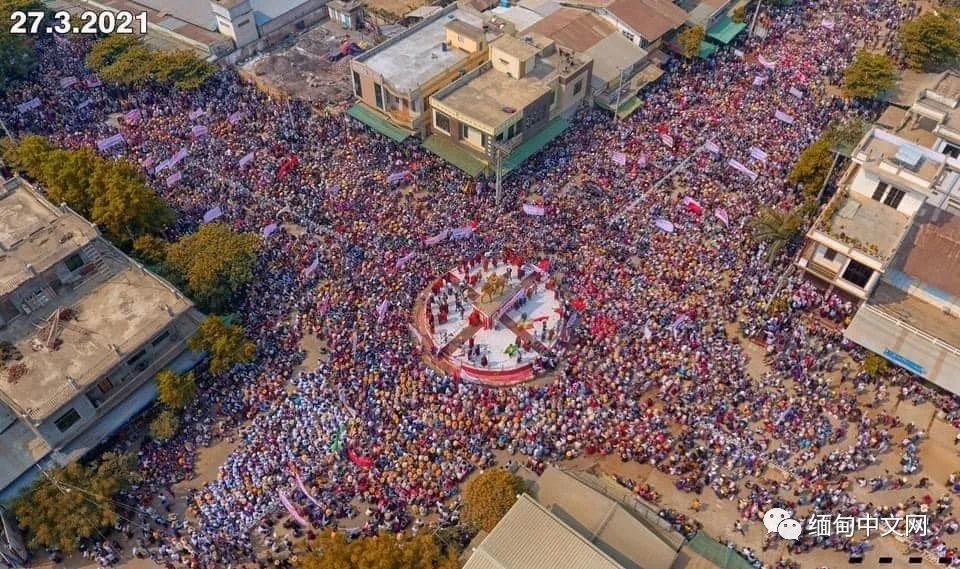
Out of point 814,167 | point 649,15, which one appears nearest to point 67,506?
point 814,167

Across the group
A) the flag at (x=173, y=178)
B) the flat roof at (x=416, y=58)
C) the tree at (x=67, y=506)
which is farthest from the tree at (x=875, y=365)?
the flag at (x=173, y=178)

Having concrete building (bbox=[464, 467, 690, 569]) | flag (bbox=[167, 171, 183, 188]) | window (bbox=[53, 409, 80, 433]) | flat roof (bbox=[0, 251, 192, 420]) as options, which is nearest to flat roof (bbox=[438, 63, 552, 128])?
flag (bbox=[167, 171, 183, 188])

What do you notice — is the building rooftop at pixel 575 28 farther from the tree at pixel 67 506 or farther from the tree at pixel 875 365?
the tree at pixel 67 506

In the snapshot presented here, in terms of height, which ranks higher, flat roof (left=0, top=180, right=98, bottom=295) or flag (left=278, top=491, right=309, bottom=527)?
Answer: flat roof (left=0, top=180, right=98, bottom=295)

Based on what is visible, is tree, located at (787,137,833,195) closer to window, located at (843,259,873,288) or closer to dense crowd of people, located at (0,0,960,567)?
dense crowd of people, located at (0,0,960,567)

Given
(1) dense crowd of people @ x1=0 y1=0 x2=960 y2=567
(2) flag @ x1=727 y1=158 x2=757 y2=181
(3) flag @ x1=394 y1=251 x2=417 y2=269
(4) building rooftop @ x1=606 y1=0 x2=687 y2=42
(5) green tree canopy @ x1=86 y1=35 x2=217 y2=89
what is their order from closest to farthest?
(1) dense crowd of people @ x1=0 y1=0 x2=960 y2=567, (3) flag @ x1=394 y1=251 x2=417 y2=269, (2) flag @ x1=727 y1=158 x2=757 y2=181, (5) green tree canopy @ x1=86 y1=35 x2=217 y2=89, (4) building rooftop @ x1=606 y1=0 x2=687 y2=42

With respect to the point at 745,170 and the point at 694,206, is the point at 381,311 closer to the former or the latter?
the point at 694,206

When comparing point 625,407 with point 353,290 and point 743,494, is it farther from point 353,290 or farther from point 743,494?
point 353,290
